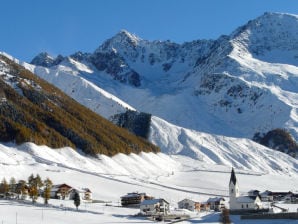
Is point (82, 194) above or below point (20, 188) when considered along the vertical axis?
below

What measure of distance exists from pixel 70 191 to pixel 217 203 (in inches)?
1264

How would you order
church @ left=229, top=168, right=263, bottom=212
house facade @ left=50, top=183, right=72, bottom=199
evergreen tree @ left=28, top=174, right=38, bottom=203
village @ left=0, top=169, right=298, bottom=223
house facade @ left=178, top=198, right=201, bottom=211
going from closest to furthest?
village @ left=0, top=169, right=298, bottom=223
evergreen tree @ left=28, top=174, right=38, bottom=203
church @ left=229, top=168, right=263, bottom=212
house facade @ left=50, top=183, right=72, bottom=199
house facade @ left=178, top=198, right=201, bottom=211

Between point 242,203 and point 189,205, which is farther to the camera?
point 189,205

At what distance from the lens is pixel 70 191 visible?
484 feet

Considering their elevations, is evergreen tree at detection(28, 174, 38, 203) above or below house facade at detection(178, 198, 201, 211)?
above

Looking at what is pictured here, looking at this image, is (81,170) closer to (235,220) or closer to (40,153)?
(40,153)

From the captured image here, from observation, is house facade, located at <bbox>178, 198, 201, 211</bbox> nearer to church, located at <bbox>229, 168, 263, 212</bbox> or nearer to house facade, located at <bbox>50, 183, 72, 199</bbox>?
church, located at <bbox>229, 168, 263, 212</bbox>

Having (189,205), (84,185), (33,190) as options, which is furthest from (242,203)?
(84,185)

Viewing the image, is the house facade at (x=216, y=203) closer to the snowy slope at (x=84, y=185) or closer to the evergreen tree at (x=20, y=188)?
the snowy slope at (x=84, y=185)

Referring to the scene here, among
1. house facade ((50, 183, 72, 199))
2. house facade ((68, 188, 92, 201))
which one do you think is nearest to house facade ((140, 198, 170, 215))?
house facade ((68, 188, 92, 201))

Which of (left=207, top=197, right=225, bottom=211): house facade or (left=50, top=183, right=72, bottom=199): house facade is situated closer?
(left=50, top=183, right=72, bottom=199): house facade

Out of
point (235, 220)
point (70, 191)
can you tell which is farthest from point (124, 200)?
point (235, 220)

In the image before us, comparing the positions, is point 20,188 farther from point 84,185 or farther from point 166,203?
point 84,185

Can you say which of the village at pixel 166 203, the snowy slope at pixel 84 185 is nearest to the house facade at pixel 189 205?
the village at pixel 166 203
